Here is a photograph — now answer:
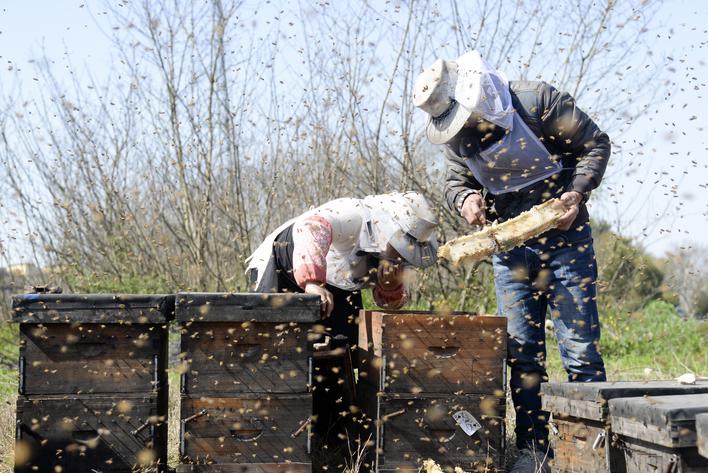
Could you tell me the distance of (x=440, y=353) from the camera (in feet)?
9.07

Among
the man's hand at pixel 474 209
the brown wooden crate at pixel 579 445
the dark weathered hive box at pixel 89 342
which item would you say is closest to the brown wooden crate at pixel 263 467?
the dark weathered hive box at pixel 89 342

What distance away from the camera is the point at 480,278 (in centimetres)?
657

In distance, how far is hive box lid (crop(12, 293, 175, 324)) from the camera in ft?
8.54

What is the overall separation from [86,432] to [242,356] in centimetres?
59

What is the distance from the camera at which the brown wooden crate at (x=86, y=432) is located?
103 inches

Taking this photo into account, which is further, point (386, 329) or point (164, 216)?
point (164, 216)

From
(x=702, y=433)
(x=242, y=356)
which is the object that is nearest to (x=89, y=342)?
(x=242, y=356)

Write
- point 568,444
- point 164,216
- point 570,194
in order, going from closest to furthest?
1. point 568,444
2. point 570,194
3. point 164,216

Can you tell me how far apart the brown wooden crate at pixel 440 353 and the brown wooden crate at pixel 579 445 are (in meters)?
0.29

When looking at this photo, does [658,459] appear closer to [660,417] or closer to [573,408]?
[660,417]

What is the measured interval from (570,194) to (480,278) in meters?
3.65

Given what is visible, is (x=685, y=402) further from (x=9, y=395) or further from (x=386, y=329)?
(x=9, y=395)

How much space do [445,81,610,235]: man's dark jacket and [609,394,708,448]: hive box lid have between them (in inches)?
40.3

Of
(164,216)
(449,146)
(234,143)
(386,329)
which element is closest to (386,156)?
(234,143)
